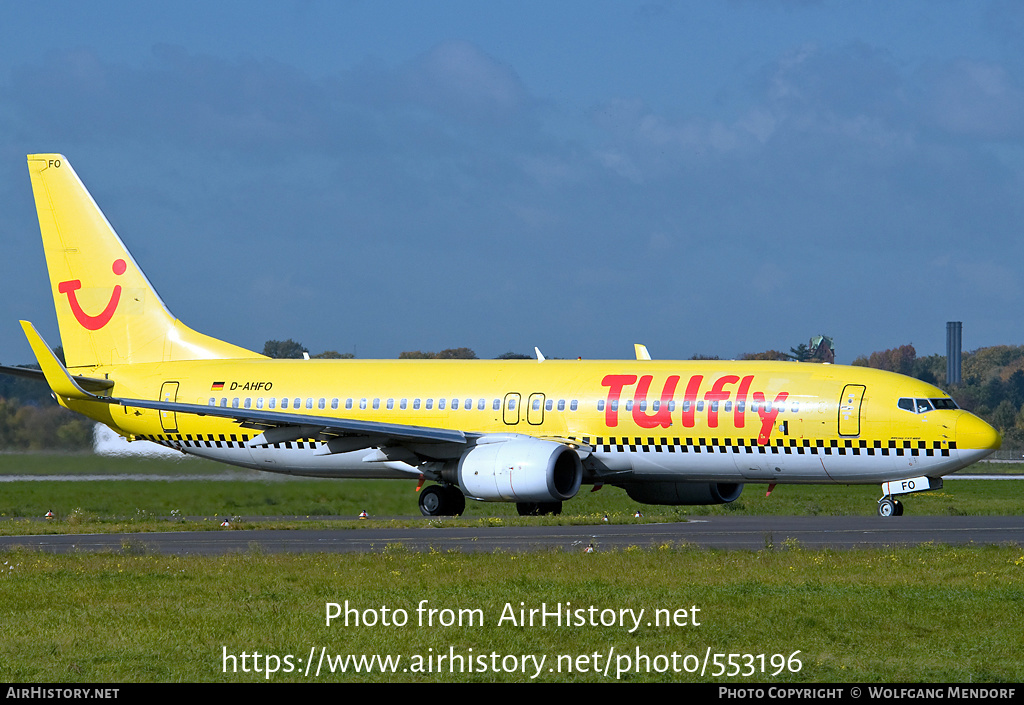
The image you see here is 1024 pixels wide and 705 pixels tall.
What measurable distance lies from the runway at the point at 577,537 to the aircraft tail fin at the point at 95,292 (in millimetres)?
13062

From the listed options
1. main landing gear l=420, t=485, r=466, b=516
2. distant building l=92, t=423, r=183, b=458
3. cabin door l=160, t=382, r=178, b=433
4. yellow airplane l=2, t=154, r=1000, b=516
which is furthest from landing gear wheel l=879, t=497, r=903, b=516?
distant building l=92, t=423, r=183, b=458

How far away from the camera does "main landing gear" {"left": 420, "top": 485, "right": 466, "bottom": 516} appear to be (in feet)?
116

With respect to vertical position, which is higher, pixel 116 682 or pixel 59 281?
pixel 59 281

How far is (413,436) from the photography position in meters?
33.7

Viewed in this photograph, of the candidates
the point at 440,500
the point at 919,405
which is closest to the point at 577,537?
the point at 919,405

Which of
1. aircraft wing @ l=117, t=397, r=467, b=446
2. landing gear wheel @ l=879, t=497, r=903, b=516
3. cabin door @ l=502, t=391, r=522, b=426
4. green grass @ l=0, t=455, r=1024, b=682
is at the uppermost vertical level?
cabin door @ l=502, t=391, r=522, b=426

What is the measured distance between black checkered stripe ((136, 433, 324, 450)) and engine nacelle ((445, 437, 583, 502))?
20.7 feet

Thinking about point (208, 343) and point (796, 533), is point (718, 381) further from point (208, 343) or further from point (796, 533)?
point (208, 343)

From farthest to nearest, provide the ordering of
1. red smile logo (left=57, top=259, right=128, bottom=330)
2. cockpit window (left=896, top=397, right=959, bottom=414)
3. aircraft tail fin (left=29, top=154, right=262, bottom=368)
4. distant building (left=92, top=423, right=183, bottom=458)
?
1. red smile logo (left=57, top=259, right=128, bottom=330)
2. aircraft tail fin (left=29, top=154, right=262, bottom=368)
3. distant building (left=92, top=423, right=183, bottom=458)
4. cockpit window (left=896, top=397, right=959, bottom=414)

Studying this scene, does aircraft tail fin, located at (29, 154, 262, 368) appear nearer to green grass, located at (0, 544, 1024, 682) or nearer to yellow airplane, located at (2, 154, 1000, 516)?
yellow airplane, located at (2, 154, 1000, 516)

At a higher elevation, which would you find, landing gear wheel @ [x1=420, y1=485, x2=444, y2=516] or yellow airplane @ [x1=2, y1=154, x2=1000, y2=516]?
Result: yellow airplane @ [x1=2, y1=154, x2=1000, y2=516]
